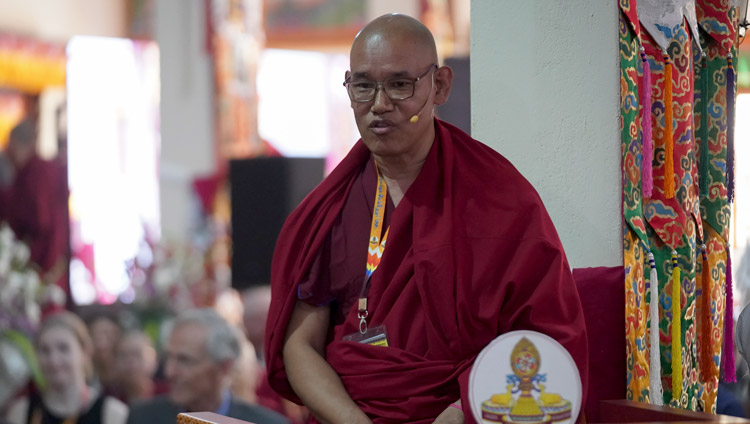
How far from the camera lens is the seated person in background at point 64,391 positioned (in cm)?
424

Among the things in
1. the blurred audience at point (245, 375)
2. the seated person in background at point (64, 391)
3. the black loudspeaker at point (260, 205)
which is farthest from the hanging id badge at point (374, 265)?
the seated person in background at point (64, 391)

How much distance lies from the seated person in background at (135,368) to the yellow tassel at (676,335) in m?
2.91

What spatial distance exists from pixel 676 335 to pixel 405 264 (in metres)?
0.83

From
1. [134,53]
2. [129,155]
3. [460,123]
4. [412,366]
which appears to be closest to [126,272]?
[129,155]

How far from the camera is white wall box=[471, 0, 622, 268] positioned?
215 cm

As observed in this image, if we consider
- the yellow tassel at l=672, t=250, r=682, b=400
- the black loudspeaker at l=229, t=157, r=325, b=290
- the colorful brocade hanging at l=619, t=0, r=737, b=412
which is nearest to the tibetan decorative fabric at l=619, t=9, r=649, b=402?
the colorful brocade hanging at l=619, t=0, r=737, b=412

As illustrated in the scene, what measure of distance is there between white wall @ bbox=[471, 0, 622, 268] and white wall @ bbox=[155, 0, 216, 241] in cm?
280

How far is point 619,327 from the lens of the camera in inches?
80.4

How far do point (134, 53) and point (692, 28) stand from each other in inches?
137

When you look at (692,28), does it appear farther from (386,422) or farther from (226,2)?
(226,2)

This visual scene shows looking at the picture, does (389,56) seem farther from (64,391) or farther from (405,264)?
(64,391)

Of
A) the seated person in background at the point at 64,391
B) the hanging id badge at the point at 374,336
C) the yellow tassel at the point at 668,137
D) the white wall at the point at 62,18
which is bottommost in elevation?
the seated person in background at the point at 64,391

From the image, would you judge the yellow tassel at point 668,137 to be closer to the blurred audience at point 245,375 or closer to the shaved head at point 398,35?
the shaved head at point 398,35

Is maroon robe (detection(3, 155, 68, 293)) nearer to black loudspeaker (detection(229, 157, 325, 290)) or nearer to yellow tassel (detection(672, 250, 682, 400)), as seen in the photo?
black loudspeaker (detection(229, 157, 325, 290))
